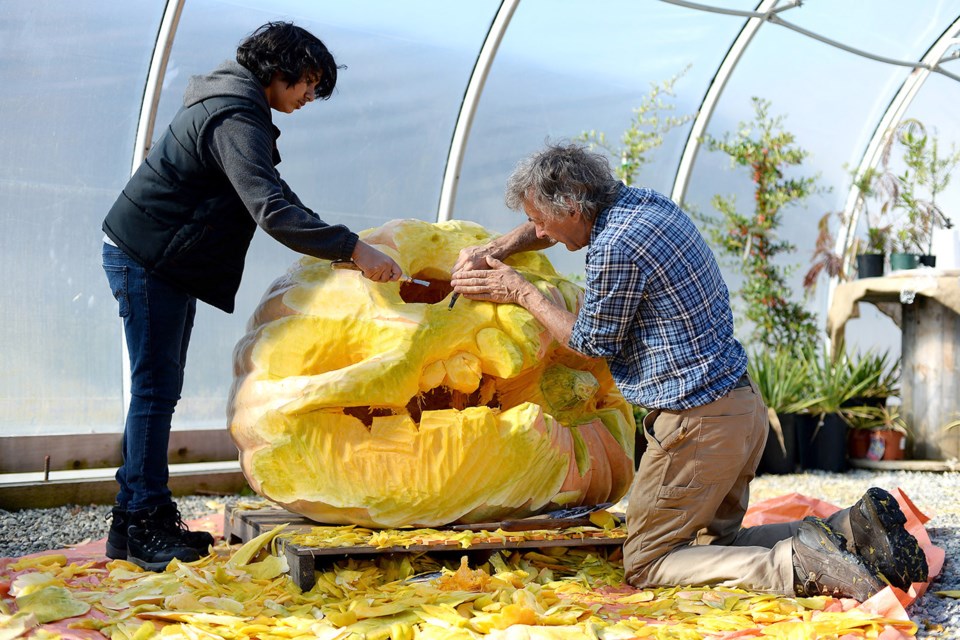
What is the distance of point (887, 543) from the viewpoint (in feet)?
8.41

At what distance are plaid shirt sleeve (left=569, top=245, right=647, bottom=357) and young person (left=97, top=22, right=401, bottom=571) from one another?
0.70 meters

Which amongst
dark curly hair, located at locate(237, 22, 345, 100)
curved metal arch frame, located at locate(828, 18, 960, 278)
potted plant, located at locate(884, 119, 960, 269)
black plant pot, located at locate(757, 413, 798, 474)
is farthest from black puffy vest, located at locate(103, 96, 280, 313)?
curved metal arch frame, located at locate(828, 18, 960, 278)

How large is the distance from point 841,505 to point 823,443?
1.85 m

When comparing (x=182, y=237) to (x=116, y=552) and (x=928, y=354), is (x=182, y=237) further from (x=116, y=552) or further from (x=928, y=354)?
(x=928, y=354)

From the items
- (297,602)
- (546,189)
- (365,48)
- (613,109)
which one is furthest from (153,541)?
(613,109)

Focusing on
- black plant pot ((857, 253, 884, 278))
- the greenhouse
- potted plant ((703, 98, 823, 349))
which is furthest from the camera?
potted plant ((703, 98, 823, 349))

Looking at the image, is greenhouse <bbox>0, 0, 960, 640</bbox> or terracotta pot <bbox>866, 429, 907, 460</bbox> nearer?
greenhouse <bbox>0, 0, 960, 640</bbox>

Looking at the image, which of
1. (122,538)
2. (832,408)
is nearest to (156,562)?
(122,538)

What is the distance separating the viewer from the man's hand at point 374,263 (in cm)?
301

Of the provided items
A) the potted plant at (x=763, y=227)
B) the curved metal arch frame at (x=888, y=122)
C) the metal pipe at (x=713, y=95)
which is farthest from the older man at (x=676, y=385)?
the curved metal arch frame at (x=888, y=122)

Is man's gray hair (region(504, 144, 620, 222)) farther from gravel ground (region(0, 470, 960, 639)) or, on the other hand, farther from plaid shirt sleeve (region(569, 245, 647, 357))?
gravel ground (region(0, 470, 960, 639))

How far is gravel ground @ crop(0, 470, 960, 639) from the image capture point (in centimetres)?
262

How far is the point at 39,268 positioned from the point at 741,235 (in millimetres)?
5424

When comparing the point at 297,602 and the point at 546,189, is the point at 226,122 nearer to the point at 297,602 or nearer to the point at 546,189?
the point at 546,189
